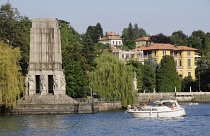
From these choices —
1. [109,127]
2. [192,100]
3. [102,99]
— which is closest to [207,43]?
[192,100]

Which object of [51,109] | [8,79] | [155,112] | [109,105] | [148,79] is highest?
[148,79]

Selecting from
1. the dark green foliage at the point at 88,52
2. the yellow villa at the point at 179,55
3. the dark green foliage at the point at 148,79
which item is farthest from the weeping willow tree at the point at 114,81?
the yellow villa at the point at 179,55

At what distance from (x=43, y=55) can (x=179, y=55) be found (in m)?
91.3

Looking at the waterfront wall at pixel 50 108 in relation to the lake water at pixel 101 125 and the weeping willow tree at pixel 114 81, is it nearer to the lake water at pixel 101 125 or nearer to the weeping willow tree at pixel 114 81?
the lake water at pixel 101 125

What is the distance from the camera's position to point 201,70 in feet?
483

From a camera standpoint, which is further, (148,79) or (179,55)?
(179,55)

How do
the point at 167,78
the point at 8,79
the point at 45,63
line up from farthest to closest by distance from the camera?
1. the point at 167,78
2. the point at 45,63
3. the point at 8,79

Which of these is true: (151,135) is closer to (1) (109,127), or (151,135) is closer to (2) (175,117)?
(1) (109,127)

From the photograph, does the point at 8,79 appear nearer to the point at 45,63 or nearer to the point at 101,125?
the point at 45,63

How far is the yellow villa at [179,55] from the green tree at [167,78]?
963 inches

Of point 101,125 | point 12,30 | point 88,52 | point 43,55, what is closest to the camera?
point 101,125

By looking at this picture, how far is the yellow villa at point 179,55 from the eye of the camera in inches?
6412

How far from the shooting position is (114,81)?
3369 inches

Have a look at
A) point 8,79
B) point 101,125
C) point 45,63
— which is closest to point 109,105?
point 45,63
